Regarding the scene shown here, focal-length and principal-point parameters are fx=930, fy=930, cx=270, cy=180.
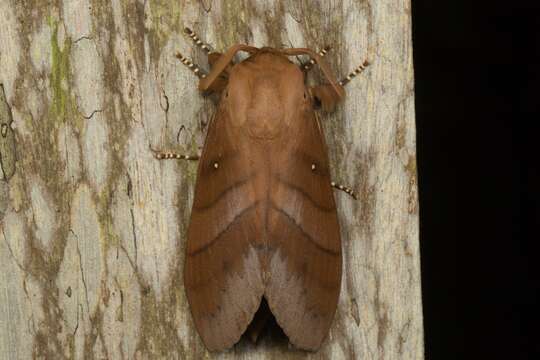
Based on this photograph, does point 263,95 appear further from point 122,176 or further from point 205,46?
point 122,176

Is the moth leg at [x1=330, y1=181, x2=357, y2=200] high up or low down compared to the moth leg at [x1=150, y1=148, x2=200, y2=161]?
down

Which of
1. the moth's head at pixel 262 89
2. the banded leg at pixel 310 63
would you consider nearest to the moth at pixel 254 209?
the moth's head at pixel 262 89

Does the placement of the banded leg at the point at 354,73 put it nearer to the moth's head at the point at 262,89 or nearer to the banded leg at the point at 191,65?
the moth's head at the point at 262,89

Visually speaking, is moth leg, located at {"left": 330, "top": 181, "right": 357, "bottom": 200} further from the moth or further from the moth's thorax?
the moth's thorax

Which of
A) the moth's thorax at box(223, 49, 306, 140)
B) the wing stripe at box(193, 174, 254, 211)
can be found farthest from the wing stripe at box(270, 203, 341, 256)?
the moth's thorax at box(223, 49, 306, 140)

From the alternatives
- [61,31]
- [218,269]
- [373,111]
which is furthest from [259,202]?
[61,31]

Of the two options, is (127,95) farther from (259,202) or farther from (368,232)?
(368,232)
